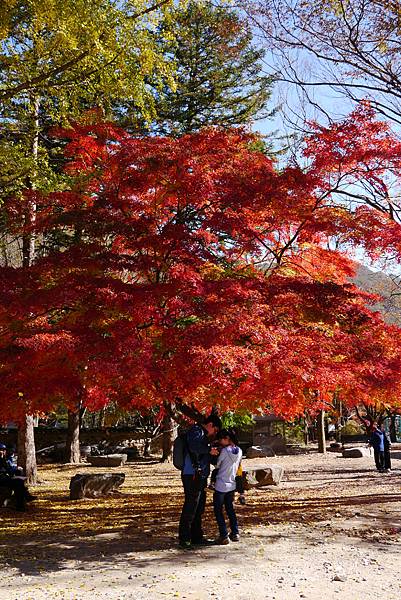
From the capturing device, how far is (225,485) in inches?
276

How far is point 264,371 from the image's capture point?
781 cm

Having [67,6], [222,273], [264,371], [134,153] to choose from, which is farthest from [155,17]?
[264,371]

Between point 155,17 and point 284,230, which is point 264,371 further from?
point 155,17

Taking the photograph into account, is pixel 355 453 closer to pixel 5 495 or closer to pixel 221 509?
pixel 5 495

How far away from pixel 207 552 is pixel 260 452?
59.2ft

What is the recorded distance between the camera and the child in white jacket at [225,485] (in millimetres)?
6957

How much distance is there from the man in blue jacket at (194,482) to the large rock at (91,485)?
5.77 m

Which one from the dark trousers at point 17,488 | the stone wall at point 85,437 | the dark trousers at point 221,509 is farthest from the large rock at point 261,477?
the stone wall at point 85,437

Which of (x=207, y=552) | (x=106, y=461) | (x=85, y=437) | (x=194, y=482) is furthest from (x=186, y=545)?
(x=85, y=437)

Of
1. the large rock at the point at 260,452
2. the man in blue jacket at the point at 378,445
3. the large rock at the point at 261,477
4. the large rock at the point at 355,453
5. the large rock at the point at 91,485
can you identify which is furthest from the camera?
the large rock at the point at 260,452

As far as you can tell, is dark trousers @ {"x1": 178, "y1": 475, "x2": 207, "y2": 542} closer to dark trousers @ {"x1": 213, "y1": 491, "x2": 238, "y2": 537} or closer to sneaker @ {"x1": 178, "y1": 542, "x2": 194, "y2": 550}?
sneaker @ {"x1": 178, "y1": 542, "x2": 194, "y2": 550}

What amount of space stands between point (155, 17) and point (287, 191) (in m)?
4.07

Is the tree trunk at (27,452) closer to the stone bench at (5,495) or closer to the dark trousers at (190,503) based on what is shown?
the stone bench at (5,495)

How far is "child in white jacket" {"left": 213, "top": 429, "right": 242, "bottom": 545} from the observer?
696cm
